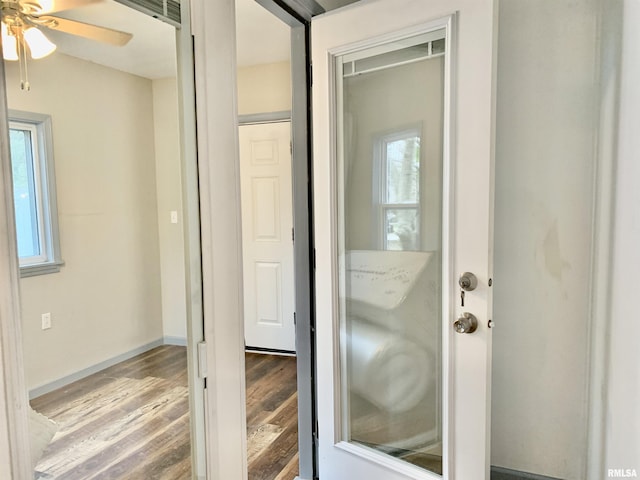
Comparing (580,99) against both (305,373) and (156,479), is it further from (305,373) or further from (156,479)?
(156,479)

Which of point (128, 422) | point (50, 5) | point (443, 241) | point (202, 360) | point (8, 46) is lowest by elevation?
point (128, 422)

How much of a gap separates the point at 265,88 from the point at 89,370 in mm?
2906

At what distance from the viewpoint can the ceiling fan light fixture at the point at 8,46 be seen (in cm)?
73

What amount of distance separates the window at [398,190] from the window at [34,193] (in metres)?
1.22

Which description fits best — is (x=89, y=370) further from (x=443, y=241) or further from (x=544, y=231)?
(x=544, y=231)

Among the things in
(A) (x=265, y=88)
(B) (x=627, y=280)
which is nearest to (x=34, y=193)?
(B) (x=627, y=280)

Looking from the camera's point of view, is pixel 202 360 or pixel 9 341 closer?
pixel 9 341

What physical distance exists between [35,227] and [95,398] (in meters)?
0.54

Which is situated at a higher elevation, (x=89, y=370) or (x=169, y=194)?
(x=169, y=194)

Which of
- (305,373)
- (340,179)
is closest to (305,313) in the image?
(305,373)

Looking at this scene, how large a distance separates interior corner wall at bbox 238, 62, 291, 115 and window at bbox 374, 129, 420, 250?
1.89 m

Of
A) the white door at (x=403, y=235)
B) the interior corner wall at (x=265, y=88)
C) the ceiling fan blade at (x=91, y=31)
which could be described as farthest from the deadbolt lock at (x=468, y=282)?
the interior corner wall at (x=265, y=88)

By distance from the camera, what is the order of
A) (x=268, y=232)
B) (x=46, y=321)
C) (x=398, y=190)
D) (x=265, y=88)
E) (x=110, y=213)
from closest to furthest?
1. (x=46, y=321)
2. (x=110, y=213)
3. (x=398, y=190)
4. (x=265, y=88)
5. (x=268, y=232)

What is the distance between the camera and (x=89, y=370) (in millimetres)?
1075
